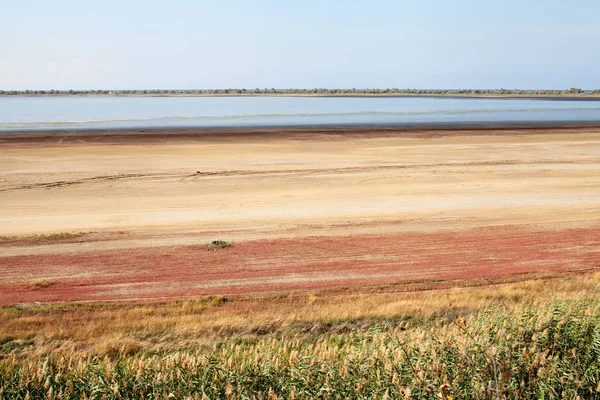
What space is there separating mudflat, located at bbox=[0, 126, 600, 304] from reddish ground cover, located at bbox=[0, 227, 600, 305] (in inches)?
2.3

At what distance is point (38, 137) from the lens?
55406mm

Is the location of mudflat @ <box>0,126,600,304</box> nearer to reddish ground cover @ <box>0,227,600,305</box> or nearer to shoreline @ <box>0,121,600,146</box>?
reddish ground cover @ <box>0,227,600,305</box>

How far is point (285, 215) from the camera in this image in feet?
88.3

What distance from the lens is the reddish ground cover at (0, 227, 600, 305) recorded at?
664 inches

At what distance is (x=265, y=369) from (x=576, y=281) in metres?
10.5

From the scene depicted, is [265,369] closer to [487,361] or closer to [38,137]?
[487,361]

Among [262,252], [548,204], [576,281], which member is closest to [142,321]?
[262,252]

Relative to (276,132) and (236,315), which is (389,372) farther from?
(276,132)

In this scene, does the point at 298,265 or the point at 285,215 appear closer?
the point at 298,265

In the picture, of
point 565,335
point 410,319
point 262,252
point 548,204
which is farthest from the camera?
point 548,204

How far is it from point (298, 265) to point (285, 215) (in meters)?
8.06

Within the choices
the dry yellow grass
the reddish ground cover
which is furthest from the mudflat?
the dry yellow grass

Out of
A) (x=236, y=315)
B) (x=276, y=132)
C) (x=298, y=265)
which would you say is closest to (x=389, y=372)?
(x=236, y=315)

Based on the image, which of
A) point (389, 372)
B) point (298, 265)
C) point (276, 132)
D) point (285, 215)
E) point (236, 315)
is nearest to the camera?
point (389, 372)
